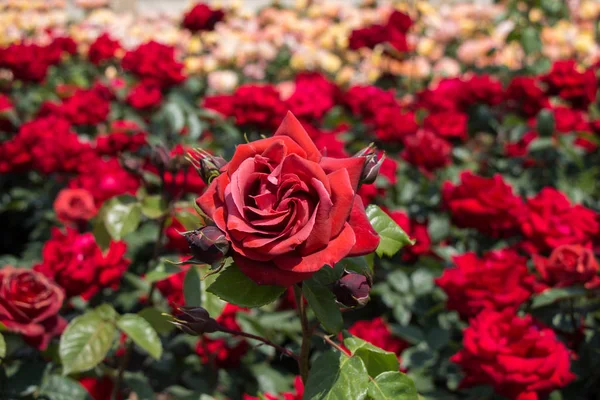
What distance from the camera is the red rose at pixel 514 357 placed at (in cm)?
113

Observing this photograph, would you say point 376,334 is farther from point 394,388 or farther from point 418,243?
point 394,388

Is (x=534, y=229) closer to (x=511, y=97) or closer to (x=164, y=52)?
(x=511, y=97)

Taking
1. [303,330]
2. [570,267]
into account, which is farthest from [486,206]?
[303,330]

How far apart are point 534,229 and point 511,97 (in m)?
1.09

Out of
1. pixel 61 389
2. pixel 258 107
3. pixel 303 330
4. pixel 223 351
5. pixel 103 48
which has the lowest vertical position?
pixel 223 351

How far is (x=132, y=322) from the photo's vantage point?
119 centimetres

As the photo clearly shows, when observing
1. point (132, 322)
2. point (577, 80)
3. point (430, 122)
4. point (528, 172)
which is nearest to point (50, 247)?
point (132, 322)

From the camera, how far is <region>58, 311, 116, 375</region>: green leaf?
3.68ft

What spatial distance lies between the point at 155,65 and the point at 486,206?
163 centimetres

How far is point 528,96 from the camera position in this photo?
2.41 metres

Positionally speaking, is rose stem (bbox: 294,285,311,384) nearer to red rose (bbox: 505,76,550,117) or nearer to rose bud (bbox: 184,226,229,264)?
rose bud (bbox: 184,226,229,264)

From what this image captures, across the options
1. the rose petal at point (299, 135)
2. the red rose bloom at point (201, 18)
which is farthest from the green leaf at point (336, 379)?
the red rose bloom at point (201, 18)

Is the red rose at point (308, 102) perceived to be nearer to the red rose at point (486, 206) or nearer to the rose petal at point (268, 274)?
the red rose at point (486, 206)

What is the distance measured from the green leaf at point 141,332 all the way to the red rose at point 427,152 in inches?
45.8
